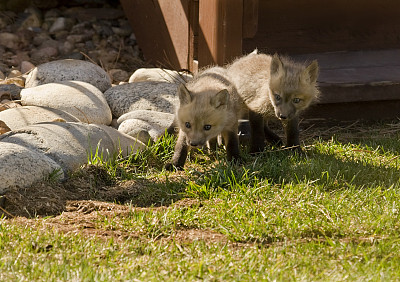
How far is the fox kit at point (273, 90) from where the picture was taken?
6418 millimetres

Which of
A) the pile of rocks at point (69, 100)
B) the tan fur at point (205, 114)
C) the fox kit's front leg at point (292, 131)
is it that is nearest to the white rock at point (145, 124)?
the pile of rocks at point (69, 100)

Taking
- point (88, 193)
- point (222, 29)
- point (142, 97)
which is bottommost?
point (88, 193)

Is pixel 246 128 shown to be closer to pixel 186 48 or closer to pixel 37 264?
pixel 186 48

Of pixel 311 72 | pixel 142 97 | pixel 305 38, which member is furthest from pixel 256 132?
pixel 305 38

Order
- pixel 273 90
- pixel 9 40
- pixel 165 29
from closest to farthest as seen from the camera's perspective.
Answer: pixel 273 90, pixel 165 29, pixel 9 40

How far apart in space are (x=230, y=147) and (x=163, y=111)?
1.52 meters

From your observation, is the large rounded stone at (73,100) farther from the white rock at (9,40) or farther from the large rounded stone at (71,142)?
the white rock at (9,40)

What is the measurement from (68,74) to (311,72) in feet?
10.9

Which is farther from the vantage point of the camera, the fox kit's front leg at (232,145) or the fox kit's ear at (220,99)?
the fox kit's front leg at (232,145)

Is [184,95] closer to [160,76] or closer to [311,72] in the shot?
[311,72]

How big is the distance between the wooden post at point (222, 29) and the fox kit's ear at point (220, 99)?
1.67 metres

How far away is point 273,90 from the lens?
648 centimetres

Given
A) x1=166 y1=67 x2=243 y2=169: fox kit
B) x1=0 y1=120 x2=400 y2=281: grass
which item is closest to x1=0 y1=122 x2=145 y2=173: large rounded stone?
x1=0 y1=120 x2=400 y2=281: grass

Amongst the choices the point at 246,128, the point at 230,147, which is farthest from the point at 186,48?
the point at 230,147
